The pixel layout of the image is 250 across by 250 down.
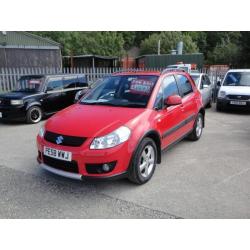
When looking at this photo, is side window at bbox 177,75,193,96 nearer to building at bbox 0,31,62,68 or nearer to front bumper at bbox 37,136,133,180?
front bumper at bbox 37,136,133,180

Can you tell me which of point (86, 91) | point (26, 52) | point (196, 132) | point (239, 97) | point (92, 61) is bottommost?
point (196, 132)

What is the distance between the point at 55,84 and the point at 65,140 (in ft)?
20.1

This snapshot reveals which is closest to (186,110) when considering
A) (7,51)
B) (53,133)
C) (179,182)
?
(179,182)

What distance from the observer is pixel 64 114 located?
4352mm

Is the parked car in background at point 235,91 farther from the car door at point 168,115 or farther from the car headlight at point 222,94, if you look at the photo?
the car door at point 168,115

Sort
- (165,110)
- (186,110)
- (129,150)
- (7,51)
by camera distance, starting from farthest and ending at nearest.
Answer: (7,51), (186,110), (165,110), (129,150)

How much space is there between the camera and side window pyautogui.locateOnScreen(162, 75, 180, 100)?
15.7 feet

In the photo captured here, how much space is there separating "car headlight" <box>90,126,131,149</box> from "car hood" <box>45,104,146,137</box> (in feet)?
0.20

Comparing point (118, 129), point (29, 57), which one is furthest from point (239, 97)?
point (29, 57)

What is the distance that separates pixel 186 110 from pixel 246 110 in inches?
226

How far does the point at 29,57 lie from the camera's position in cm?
1980

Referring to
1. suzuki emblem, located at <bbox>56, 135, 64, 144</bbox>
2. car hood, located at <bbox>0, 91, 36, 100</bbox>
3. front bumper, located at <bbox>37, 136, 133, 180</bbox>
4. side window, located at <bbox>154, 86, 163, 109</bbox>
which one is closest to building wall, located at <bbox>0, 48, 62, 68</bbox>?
car hood, located at <bbox>0, 91, 36, 100</bbox>

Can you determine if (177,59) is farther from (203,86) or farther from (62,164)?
(62,164)

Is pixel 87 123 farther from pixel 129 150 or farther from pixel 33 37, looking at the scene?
pixel 33 37
